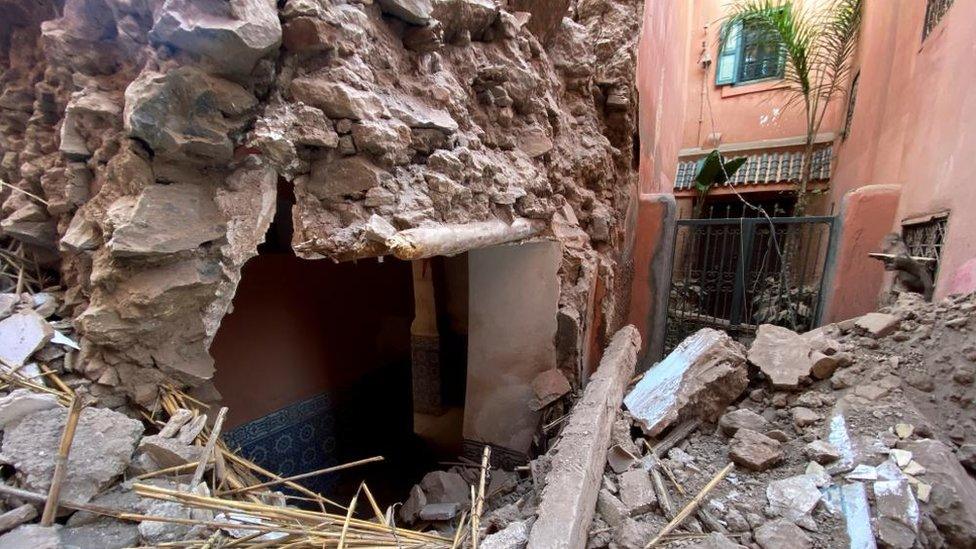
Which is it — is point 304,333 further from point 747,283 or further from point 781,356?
point 747,283

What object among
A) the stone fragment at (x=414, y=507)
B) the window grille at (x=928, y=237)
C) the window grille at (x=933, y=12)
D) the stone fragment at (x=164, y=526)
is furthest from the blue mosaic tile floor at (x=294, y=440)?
the window grille at (x=933, y=12)

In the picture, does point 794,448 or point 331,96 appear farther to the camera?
point 794,448

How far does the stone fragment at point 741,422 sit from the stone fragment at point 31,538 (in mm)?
2061

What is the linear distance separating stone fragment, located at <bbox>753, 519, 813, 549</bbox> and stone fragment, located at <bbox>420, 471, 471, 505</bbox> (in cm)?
135

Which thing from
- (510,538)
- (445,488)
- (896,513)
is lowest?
(445,488)

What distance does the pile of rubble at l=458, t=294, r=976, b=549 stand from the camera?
118 centimetres

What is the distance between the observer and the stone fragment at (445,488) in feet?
7.06

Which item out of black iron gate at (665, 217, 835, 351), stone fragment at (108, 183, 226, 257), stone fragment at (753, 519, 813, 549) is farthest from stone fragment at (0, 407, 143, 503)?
black iron gate at (665, 217, 835, 351)

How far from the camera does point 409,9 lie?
57.2 inches

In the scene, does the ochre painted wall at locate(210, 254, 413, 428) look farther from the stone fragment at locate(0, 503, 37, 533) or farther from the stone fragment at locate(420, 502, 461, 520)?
the stone fragment at locate(0, 503, 37, 533)

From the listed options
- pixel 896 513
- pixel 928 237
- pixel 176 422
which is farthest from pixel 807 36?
pixel 176 422

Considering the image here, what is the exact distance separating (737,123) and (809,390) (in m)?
6.93

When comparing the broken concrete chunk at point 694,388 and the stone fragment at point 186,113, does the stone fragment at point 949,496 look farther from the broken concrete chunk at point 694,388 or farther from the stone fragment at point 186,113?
the stone fragment at point 186,113

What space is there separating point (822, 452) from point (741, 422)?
0.92 feet
